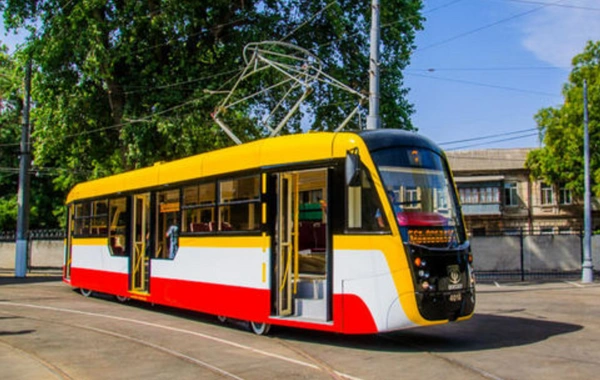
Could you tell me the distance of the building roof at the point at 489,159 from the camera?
53.7 m

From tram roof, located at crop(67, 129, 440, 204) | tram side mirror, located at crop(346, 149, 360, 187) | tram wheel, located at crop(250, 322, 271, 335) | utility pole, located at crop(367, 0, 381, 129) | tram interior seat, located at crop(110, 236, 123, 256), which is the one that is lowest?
tram wheel, located at crop(250, 322, 271, 335)

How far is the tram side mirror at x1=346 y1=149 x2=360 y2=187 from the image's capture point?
30.2ft

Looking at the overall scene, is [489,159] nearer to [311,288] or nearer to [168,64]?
[168,64]

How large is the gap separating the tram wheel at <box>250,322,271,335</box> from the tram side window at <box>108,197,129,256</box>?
5511mm

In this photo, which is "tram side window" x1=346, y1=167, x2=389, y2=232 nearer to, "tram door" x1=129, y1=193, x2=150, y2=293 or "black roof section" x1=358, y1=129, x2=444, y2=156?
"black roof section" x1=358, y1=129, x2=444, y2=156

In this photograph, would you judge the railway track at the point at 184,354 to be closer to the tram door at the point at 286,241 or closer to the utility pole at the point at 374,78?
the tram door at the point at 286,241

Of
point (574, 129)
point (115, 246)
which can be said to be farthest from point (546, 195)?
point (115, 246)

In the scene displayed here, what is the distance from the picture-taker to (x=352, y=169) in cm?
926

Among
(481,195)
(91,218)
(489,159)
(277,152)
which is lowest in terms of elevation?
(91,218)

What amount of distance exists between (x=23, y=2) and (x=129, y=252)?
13.9m

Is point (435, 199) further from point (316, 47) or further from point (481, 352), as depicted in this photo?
point (316, 47)

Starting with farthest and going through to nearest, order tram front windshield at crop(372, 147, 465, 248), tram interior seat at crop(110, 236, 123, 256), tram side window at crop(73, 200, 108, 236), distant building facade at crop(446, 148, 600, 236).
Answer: distant building facade at crop(446, 148, 600, 236), tram side window at crop(73, 200, 108, 236), tram interior seat at crop(110, 236, 123, 256), tram front windshield at crop(372, 147, 465, 248)

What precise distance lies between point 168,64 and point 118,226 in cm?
1049

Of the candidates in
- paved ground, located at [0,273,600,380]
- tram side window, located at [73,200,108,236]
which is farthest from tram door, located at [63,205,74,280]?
paved ground, located at [0,273,600,380]
